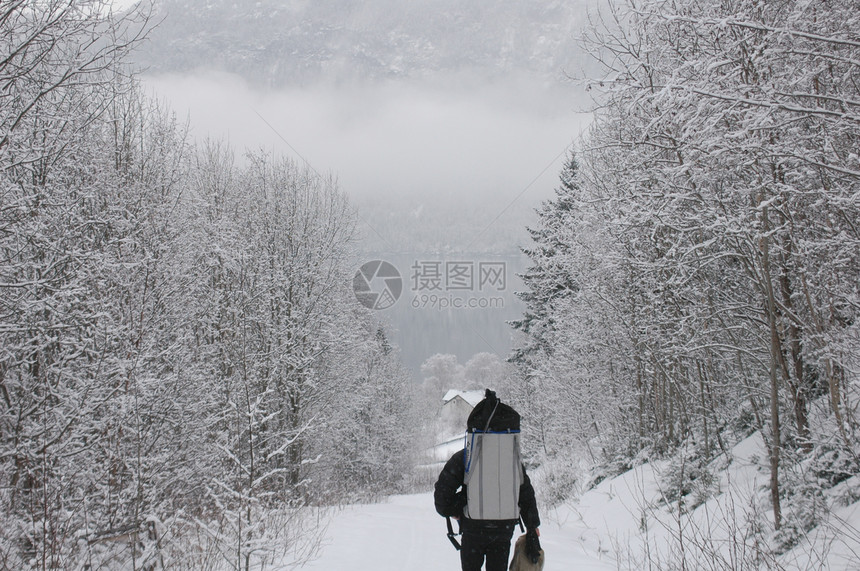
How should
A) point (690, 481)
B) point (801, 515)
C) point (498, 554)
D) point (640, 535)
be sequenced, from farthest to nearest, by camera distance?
point (690, 481), point (640, 535), point (801, 515), point (498, 554)

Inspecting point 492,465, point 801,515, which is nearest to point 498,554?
point 492,465

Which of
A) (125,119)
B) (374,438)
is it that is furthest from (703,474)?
(374,438)

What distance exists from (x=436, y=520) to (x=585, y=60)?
31.0 feet

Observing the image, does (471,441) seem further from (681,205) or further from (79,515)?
(79,515)

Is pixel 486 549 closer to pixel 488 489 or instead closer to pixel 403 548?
pixel 488 489

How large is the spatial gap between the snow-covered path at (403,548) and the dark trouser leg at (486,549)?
2.73m

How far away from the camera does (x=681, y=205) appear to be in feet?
22.2

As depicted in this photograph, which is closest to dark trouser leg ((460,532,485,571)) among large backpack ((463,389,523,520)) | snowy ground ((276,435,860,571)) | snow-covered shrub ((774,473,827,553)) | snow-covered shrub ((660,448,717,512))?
large backpack ((463,389,523,520))

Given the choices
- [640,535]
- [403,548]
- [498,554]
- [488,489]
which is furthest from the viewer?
[403,548]

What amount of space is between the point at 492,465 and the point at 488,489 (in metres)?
0.17

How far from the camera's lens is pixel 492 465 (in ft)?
11.9

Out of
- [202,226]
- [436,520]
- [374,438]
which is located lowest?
[374,438]

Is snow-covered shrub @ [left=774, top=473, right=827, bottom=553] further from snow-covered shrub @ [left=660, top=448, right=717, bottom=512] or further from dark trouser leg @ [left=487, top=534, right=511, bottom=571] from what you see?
dark trouser leg @ [left=487, top=534, right=511, bottom=571]

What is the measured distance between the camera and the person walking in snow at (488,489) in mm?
3609
